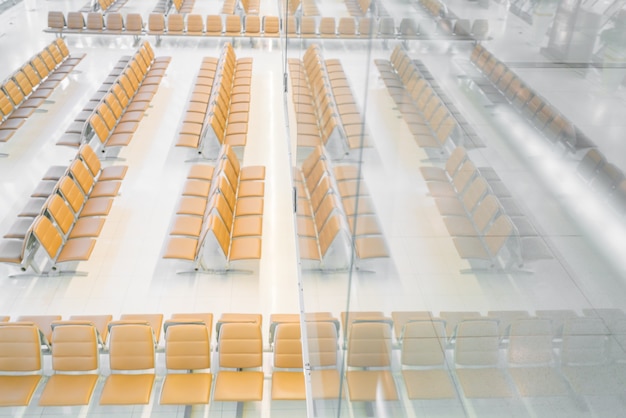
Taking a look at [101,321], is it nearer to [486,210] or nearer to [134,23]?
[486,210]

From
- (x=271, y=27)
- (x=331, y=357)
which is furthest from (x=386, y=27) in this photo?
(x=271, y=27)

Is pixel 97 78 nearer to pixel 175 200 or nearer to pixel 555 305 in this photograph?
pixel 175 200

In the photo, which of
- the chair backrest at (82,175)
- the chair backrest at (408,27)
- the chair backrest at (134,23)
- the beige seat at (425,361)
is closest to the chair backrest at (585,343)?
the beige seat at (425,361)

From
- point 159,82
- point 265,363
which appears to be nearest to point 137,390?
point 265,363

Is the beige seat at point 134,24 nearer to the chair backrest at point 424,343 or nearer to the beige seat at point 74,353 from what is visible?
the beige seat at point 74,353

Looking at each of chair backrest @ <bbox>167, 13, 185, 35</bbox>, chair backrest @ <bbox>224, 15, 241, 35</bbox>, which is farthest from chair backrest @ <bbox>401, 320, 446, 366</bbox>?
chair backrest @ <bbox>167, 13, 185, 35</bbox>

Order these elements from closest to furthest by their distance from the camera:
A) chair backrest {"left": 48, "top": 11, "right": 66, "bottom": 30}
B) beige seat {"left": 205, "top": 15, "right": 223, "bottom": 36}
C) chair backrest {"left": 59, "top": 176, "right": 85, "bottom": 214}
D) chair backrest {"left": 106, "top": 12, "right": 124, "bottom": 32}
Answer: chair backrest {"left": 59, "top": 176, "right": 85, "bottom": 214} → chair backrest {"left": 48, "top": 11, "right": 66, "bottom": 30} → chair backrest {"left": 106, "top": 12, "right": 124, "bottom": 32} → beige seat {"left": 205, "top": 15, "right": 223, "bottom": 36}

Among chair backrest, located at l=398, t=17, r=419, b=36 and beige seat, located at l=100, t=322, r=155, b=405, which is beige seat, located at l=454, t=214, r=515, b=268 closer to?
chair backrest, located at l=398, t=17, r=419, b=36

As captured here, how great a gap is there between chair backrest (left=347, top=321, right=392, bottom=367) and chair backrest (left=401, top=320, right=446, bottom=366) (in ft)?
0.39

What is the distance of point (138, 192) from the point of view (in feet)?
23.1

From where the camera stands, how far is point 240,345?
4195 mm

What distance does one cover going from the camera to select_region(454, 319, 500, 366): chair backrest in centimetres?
94

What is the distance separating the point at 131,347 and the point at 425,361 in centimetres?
342

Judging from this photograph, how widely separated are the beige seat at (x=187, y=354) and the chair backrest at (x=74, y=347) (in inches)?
23.4
